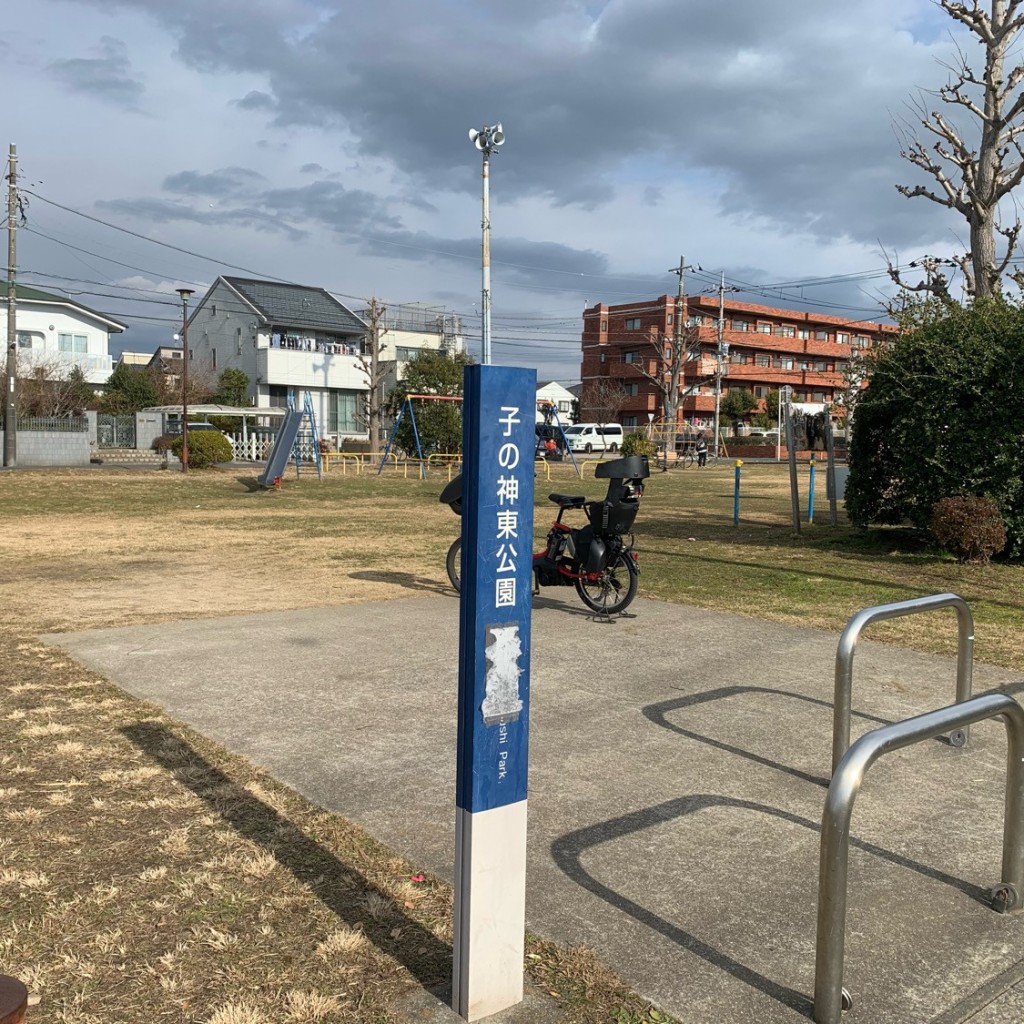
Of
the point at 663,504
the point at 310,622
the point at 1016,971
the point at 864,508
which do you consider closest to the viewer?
the point at 1016,971

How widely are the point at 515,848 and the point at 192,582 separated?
25.2ft

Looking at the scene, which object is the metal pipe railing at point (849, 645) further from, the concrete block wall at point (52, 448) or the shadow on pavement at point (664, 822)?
the concrete block wall at point (52, 448)

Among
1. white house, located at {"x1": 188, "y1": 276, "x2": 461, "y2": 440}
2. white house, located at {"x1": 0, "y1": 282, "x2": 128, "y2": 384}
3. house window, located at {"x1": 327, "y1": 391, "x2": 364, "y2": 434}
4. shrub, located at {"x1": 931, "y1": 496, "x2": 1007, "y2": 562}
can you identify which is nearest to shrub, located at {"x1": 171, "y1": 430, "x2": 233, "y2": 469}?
white house, located at {"x1": 188, "y1": 276, "x2": 461, "y2": 440}

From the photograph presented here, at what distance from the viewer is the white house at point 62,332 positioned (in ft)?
162

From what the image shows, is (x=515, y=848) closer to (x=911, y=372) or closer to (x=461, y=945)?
(x=461, y=945)

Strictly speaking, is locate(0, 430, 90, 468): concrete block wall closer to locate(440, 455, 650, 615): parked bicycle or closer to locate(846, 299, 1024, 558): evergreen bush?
locate(846, 299, 1024, 558): evergreen bush

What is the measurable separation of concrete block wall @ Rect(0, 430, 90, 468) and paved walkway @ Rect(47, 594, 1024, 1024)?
92.7ft

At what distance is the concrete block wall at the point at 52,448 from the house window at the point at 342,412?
808 inches

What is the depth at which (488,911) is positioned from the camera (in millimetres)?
2410

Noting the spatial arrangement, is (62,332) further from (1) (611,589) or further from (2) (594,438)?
(1) (611,589)

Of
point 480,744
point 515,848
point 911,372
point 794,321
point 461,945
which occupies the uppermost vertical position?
point 794,321

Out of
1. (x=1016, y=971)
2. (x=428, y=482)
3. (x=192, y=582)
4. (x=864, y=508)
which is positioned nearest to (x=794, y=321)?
(x=428, y=482)

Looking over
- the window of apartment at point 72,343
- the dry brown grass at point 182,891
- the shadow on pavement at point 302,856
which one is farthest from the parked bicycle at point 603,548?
the window of apartment at point 72,343

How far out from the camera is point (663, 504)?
20.3 meters
